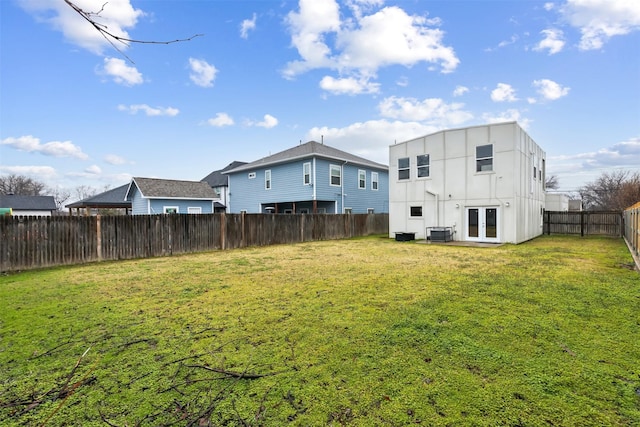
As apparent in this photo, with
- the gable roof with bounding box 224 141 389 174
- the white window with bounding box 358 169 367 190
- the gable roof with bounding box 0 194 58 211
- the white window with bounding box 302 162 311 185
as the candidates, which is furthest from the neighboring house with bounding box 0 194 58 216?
the white window with bounding box 358 169 367 190

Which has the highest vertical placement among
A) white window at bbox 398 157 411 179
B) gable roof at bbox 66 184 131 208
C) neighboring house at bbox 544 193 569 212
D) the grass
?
white window at bbox 398 157 411 179

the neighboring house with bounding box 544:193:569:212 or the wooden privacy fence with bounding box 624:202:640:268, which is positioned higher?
the neighboring house with bounding box 544:193:569:212

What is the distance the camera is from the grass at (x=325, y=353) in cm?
214

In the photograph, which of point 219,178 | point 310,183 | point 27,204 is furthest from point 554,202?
point 27,204

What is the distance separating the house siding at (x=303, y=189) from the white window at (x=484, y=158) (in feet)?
29.7

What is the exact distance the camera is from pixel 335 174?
20.9 metres

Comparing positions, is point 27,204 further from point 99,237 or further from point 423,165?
point 423,165

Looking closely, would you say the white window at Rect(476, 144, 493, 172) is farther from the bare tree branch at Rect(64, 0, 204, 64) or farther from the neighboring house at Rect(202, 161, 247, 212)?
the neighboring house at Rect(202, 161, 247, 212)

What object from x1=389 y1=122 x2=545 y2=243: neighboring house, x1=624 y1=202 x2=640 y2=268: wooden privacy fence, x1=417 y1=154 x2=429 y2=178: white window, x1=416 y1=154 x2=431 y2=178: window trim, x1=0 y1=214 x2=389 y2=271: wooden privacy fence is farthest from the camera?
x1=417 y1=154 x2=429 y2=178: white window

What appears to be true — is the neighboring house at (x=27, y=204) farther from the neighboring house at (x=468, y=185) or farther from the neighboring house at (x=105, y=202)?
the neighboring house at (x=468, y=185)

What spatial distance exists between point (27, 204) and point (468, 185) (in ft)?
145

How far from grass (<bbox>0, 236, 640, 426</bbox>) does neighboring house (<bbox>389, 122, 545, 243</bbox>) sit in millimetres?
8561

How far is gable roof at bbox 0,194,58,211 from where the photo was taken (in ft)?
106

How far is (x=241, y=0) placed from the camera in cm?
821
